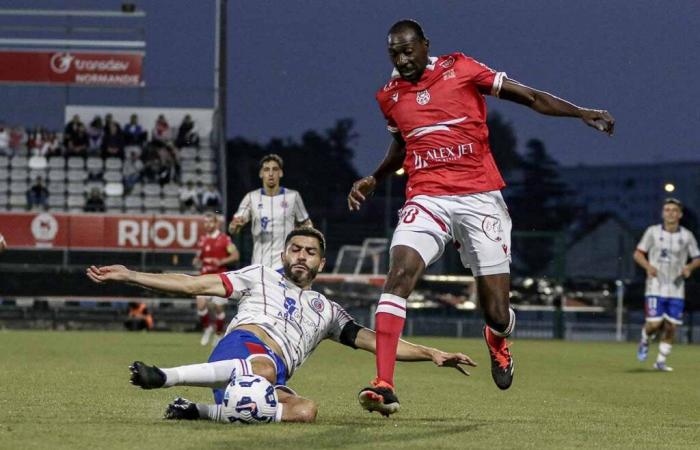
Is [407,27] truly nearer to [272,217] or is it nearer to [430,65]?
[430,65]

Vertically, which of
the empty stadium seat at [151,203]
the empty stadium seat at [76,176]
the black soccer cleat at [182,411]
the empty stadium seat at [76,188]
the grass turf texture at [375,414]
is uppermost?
the empty stadium seat at [76,176]

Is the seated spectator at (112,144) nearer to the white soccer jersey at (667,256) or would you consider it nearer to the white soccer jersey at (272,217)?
the white soccer jersey at (667,256)

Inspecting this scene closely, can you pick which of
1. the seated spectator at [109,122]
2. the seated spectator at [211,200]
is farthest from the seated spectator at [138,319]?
the seated spectator at [109,122]

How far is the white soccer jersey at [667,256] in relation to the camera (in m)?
17.4

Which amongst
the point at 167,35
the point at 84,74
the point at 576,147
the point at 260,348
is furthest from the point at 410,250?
the point at 576,147

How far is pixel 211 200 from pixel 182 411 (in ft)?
76.0

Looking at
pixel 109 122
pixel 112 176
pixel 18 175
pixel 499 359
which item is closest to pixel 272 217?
pixel 499 359

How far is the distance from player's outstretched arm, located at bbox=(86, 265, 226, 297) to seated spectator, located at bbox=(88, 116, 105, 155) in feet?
86.0

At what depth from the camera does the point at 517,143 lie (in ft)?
224

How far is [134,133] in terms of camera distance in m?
32.9

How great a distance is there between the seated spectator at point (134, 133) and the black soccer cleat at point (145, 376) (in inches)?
1041

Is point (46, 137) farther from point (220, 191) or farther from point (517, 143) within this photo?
point (517, 143)

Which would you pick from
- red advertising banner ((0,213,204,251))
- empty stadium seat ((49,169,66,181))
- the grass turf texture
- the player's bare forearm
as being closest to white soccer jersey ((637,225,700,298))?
the grass turf texture

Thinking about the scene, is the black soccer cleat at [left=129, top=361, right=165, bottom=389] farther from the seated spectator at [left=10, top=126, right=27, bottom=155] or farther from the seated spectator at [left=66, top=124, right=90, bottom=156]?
the seated spectator at [left=10, top=126, right=27, bottom=155]
